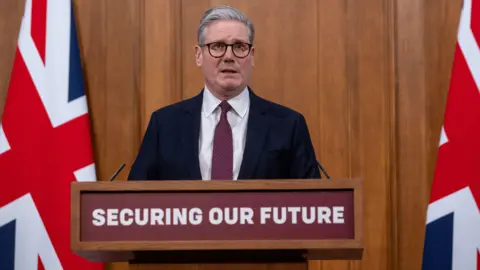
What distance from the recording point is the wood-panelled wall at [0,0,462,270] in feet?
10.4

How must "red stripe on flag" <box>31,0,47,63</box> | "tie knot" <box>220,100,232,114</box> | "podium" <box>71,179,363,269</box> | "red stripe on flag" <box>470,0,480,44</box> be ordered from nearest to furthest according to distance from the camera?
"podium" <box>71,179,363,269</box>
"tie knot" <box>220,100,232,114</box>
"red stripe on flag" <box>470,0,480,44</box>
"red stripe on flag" <box>31,0,47,63</box>

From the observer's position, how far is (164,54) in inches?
129

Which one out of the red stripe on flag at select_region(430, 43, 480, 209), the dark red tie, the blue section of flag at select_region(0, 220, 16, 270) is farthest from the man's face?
the blue section of flag at select_region(0, 220, 16, 270)

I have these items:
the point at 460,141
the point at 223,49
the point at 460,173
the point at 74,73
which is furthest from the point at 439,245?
the point at 74,73

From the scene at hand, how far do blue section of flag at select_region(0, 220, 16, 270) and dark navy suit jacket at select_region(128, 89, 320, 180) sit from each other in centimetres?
100

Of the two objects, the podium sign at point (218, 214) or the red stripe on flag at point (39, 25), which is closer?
the podium sign at point (218, 214)

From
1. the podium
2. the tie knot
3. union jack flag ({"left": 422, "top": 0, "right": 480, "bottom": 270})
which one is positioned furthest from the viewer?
union jack flag ({"left": 422, "top": 0, "right": 480, "bottom": 270})

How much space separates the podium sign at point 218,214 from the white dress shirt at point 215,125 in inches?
18.8

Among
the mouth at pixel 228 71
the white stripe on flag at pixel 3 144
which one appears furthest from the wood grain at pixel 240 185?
the white stripe on flag at pixel 3 144

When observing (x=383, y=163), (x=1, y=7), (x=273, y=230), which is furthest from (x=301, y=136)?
(x=1, y=7)

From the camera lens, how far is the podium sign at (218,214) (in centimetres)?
166

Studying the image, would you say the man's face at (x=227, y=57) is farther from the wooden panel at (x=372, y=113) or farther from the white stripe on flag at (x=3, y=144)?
the white stripe on flag at (x=3, y=144)

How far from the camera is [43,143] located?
3096mm

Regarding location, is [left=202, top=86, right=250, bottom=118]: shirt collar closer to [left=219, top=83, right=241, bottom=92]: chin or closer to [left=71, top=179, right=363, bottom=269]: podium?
[left=219, top=83, right=241, bottom=92]: chin
